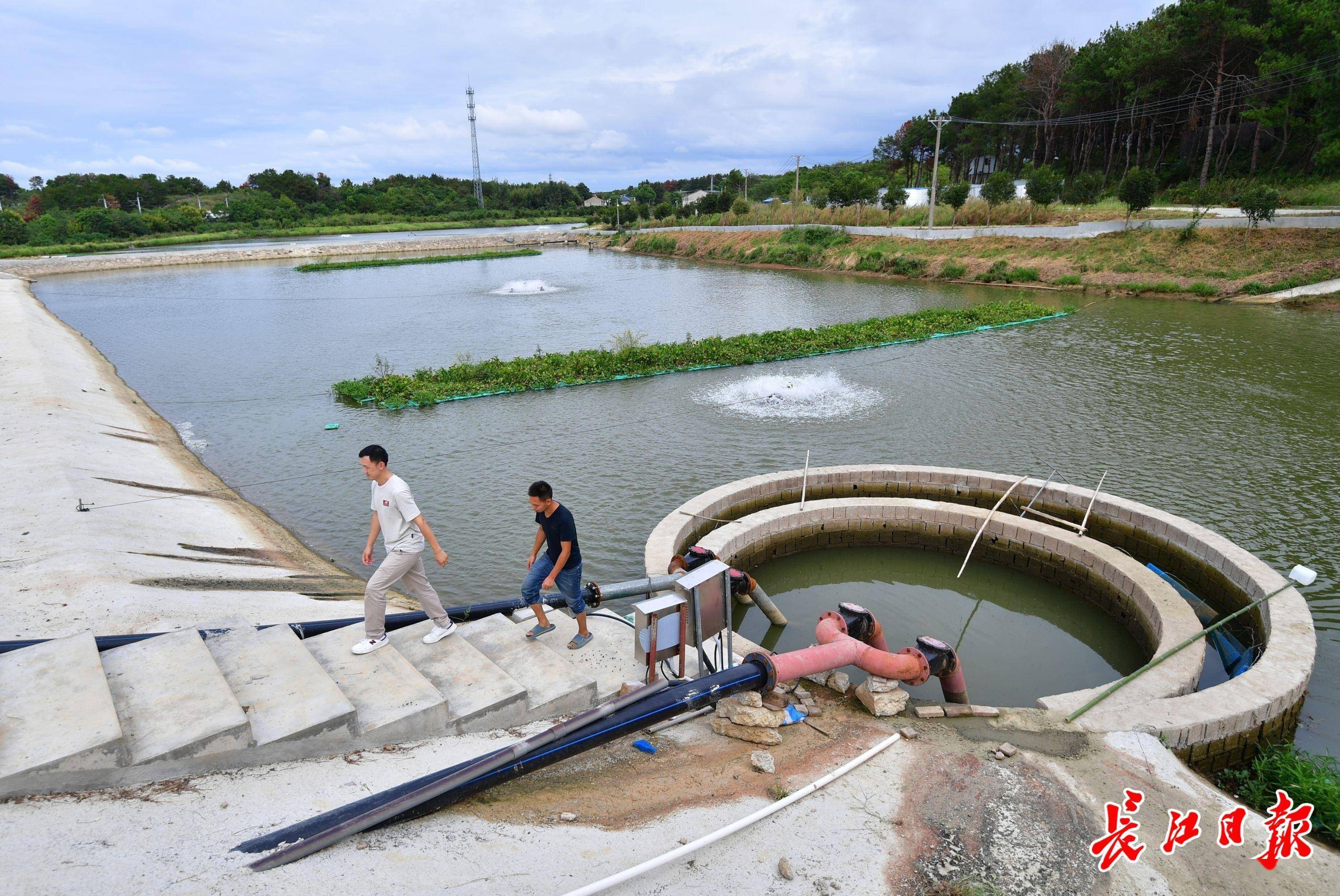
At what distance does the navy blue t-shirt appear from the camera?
17.7 feet

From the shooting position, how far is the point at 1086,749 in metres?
4.96

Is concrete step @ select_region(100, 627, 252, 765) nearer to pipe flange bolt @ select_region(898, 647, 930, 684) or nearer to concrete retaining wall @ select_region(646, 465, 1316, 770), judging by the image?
concrete retaining wall @ select_region(646, 465, 1316, 770)

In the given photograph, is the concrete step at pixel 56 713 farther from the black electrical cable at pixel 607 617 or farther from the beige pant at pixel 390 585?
the black electrical cable at pixel 607 617

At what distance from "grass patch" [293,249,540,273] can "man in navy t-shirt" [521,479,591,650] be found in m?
57.6

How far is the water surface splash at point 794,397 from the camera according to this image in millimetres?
15469

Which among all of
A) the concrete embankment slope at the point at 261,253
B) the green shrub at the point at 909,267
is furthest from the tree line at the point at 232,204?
the green shrub at the point at 909,267

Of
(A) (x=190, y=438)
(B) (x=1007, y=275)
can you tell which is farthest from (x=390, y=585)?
(B) (x=1007, y=275)

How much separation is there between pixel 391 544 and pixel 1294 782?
673 centimetres

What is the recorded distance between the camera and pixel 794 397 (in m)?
16.6

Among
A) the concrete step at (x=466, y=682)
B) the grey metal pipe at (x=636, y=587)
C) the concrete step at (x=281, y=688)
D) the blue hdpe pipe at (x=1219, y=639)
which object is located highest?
the concrete step at (x=281, y=688)

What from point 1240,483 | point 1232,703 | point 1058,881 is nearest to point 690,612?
point 1058,881

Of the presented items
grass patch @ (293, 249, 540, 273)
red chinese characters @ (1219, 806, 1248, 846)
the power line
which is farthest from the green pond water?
grass patch @ (293, 249, 540, 273)

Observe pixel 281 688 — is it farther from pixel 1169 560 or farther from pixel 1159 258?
pixel 1159 258

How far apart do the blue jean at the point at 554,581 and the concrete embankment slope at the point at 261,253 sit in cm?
7068
